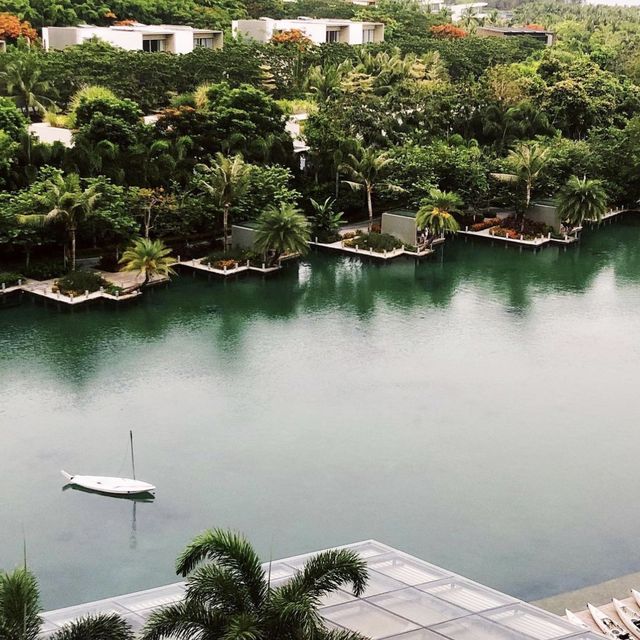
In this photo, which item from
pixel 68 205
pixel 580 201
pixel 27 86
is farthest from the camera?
pixel 27 86

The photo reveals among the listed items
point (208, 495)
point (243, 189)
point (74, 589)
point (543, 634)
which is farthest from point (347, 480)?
point (243, 189)

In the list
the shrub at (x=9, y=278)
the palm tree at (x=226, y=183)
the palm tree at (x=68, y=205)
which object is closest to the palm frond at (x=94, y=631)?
the shrub at (x=9, y=278)

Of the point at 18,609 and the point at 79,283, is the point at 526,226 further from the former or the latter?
the point at 18,609

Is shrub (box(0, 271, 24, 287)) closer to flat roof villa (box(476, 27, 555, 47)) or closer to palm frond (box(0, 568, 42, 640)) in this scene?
palm frond (box(0, 568, 42, 640))

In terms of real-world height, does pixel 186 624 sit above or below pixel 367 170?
below

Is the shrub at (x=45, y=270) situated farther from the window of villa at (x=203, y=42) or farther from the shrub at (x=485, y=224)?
the window of villa at (x=203, y=42)

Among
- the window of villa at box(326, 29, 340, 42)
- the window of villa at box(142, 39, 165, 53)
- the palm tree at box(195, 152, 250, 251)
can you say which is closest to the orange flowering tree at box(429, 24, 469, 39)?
the window of villa at box(326, 29, 340, 42)

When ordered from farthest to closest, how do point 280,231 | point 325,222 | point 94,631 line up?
point 325,222 → point 280,231 → point 94,631

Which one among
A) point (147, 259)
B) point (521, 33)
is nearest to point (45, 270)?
point (147, 259)
